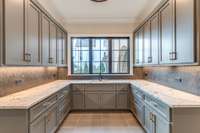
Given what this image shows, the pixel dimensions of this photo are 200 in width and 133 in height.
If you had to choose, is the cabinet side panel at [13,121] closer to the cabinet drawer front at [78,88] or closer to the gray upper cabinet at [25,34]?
the gray upper cabinet at [25,34]

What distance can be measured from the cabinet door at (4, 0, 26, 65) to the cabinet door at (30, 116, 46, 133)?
2.52 feet

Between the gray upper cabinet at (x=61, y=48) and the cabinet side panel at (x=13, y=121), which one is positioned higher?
the gray upper cabinet at (x=61, y=48)

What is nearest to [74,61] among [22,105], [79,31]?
[79,31]

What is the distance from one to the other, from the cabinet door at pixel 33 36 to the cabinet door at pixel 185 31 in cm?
210

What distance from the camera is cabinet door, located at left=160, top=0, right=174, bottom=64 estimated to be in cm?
379

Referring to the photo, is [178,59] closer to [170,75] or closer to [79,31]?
[170,75]

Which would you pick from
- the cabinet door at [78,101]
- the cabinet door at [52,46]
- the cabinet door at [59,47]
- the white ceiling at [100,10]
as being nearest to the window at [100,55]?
the white ceiling at [100,10]

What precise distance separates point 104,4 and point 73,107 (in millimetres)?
2762

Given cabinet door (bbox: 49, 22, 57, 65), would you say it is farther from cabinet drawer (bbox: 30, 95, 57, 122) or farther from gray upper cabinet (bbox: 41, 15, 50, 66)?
cabinet drawer (bbox: 30, 95, 57, 122)

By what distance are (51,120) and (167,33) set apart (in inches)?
90.3

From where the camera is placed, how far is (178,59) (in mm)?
3482

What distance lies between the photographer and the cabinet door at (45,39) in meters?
4.78

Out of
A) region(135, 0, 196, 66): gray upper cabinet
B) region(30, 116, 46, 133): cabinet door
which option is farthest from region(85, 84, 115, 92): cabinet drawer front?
region(30, 116, 46, 133): cabinet door

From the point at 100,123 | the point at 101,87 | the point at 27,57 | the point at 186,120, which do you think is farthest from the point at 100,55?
the point at 186,120
